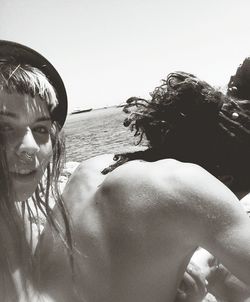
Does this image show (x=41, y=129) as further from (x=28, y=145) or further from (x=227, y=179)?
(x=227, y=179)

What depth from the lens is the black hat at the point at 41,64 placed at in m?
1.98

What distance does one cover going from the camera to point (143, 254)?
1592mm

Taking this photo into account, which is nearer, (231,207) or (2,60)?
(231,207)

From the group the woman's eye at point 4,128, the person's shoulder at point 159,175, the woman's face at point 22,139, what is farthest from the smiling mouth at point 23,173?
the person's shoulder at point 159,175

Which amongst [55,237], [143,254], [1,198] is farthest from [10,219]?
[143,254]

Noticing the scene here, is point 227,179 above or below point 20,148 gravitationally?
below

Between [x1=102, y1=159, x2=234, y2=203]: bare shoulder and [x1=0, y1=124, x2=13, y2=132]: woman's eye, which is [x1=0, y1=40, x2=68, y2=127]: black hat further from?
[x1=102, y1=159, x2=234, y2=203]: bare shoulder

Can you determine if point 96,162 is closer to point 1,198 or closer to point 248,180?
point 1,198

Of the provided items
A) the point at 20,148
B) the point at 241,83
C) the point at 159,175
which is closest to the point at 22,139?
the point at 20,148

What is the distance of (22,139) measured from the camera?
5.88 ft

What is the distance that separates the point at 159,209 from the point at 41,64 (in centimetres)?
112

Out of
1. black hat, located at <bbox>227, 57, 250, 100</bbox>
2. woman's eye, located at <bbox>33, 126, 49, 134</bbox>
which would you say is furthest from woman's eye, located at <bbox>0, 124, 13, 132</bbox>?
black hat, located at <bbox>227, 57, 250, 100</bbox>

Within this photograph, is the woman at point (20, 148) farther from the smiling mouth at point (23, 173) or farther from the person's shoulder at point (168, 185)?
the person's shoulder at point (168, 185)

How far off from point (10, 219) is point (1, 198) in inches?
7.1
